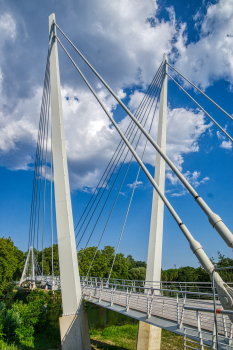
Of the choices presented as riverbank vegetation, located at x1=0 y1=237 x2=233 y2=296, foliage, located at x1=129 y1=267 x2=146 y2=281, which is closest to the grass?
riverbank vegetation, located at x1=0 y1=237 x2=233 y2=296

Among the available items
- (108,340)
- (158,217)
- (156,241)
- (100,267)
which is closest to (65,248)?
(156,241)

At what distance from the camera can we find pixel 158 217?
14672 mm

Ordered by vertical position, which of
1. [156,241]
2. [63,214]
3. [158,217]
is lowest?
[156,241]

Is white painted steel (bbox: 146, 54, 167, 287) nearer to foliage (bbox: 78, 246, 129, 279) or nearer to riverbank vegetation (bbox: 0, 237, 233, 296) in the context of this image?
riverbank vegetation (bbox: 0, 237, 233, 296)

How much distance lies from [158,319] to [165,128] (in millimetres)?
11912

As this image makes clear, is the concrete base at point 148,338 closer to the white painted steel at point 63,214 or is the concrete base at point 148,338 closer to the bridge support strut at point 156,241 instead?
the bridge support strut at point 156,241

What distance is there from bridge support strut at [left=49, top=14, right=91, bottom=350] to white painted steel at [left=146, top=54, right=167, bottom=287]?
4.72 metres

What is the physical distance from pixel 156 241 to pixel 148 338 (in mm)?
5125

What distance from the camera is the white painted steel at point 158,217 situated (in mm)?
13797

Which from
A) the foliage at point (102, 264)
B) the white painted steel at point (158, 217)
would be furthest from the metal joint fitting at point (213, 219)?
the foliage at point (102, 264)

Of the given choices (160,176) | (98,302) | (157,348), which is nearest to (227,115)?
(160,176)

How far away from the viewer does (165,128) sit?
16250 mm

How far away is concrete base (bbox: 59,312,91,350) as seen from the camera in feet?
33.4

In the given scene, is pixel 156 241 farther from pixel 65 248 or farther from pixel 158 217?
pixel 65 248
